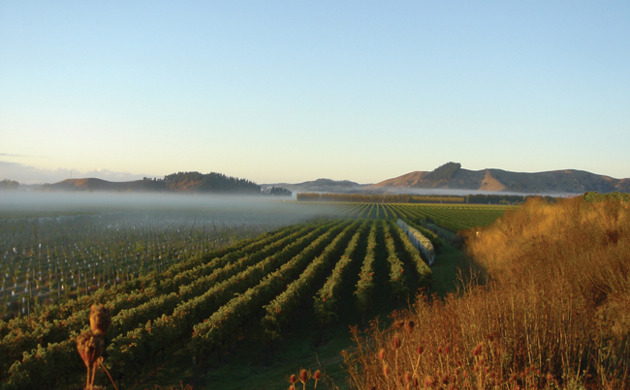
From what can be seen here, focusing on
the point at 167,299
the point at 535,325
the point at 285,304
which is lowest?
the point at 285,304

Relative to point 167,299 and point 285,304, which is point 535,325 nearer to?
point 285,304

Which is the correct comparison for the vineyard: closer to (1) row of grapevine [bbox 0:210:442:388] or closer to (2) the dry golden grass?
(1) row of grapevine [bbox 0:210:442:388]

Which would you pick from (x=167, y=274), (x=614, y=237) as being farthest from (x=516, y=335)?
(x=167, y=274)

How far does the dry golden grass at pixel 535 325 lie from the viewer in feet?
17.0

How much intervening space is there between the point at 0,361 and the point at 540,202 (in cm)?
2636

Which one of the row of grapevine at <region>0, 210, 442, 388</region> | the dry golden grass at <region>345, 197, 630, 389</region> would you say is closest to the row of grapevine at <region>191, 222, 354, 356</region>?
the row of grapevine at <region>0, 210, 442, 388</region>

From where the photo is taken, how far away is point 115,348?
1111 centimetres

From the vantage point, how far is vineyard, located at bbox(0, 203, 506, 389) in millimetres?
11492

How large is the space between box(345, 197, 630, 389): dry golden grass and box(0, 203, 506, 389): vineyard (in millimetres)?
4351

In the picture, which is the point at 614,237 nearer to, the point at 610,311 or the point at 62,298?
the point at 610,311

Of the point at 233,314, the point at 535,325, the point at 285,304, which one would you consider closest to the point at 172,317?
the point at 233,314

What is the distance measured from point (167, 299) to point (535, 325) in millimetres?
14116

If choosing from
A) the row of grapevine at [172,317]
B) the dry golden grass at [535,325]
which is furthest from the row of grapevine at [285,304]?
the dry golden grass at [535,325]

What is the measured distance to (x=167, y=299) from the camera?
1645cm
